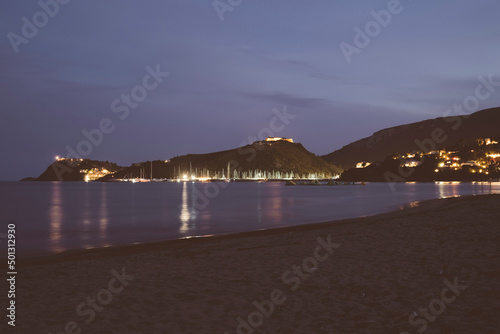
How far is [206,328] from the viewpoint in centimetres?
674

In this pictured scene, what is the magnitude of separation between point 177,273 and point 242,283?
228 centimetres

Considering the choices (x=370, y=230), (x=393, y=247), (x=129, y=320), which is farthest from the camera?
(x=370, y=230)

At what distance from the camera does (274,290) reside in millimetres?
9070

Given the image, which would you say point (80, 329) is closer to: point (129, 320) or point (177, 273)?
point (129, 320)

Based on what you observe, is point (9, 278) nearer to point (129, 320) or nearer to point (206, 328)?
point (129, 320)

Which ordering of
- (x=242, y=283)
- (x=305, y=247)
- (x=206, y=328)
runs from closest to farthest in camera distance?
(x=206, y=328), (x=242, y=283), (x=305, y=247)

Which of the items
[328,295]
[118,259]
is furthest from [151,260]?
[328,295]

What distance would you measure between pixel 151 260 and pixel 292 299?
6.66 meters

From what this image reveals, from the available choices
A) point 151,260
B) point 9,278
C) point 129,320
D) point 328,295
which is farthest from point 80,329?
point 151,260

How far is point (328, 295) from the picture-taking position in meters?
8.47

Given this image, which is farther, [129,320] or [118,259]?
[118,259]

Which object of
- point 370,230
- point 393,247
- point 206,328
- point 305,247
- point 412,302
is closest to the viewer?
point 206,328

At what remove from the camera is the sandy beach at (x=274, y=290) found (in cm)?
689

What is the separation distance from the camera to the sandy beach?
22.6ft
